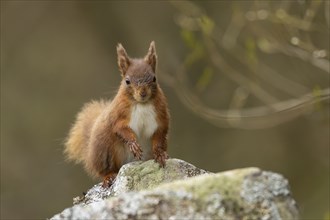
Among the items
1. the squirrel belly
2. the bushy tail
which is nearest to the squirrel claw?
the squirrel belly

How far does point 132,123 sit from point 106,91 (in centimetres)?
587

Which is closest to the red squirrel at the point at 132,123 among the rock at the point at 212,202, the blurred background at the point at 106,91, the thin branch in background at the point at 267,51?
the thin branch in background at the point at 267,51

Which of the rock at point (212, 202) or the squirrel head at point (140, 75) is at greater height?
the squirrel head at point (140, 75)

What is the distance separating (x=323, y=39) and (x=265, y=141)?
209 cm

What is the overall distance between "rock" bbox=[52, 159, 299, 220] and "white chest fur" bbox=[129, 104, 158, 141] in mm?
1747

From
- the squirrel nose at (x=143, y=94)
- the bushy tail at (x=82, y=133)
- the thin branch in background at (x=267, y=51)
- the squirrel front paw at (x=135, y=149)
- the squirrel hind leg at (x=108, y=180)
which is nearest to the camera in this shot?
the squirrel hind leg at (x=108, y=180)

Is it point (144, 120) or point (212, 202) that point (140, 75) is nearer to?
point (144, 120)

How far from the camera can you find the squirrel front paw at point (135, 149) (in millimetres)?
4461

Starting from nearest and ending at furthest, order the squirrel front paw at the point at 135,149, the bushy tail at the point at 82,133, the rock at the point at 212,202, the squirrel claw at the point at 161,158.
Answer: the rock at the point at 212,202
the squirrel claw at the point at 161,158
the squirrel front paw at the point at 135,149
the bushy tail at the point at 82,133

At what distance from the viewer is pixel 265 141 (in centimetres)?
1129

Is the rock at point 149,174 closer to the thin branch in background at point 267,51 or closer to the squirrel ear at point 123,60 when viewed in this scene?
the squirrel ear at point 123,60

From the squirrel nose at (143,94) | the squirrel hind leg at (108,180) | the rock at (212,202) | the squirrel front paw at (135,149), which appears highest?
the squirrel nose at (143,94)

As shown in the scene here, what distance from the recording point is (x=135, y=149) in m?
A: 4.47

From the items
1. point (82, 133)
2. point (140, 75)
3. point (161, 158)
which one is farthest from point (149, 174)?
point (82, 133)
